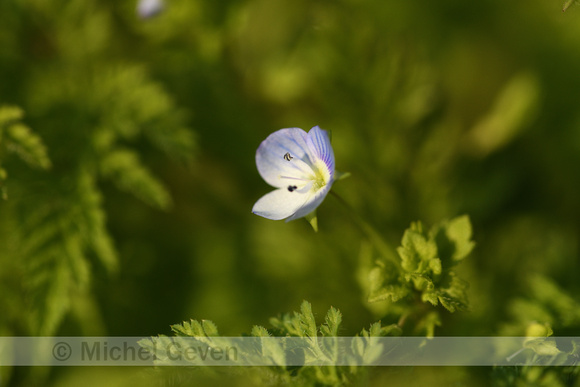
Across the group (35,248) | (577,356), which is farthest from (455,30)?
(35,248)

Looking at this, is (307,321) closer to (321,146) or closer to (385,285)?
(385,285)

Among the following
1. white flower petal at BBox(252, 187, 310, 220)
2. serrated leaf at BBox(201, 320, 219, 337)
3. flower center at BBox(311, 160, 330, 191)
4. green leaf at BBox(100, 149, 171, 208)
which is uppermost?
green leaf at BBox(100, 149, 171, 208)

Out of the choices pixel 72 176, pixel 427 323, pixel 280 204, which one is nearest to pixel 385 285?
pixel 427 323

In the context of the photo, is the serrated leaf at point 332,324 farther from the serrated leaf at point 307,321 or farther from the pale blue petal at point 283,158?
the pale blue petal at point 283,158

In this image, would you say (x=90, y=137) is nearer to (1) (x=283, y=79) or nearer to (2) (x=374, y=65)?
(1) (x=283, y=79)

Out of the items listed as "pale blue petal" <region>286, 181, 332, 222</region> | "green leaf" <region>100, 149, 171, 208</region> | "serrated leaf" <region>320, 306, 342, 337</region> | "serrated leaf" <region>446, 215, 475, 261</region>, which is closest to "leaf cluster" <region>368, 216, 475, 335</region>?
"serrated leaf" <region>446, 215, 475, 261</region>

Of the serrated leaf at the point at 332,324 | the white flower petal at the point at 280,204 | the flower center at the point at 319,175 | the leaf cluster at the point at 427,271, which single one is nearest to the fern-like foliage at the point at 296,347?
the serrated leaf at the point at 332,324

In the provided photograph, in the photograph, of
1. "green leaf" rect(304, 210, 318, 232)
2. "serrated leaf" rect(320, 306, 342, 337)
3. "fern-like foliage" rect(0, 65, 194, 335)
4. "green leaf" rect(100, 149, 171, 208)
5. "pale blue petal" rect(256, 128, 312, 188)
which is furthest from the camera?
"green leaf" rect(100, 149, 171, 208)

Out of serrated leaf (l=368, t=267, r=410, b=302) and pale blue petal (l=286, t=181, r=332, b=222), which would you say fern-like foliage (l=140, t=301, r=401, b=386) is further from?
pale blue petal (l=286, t=181, r=332, b=222)

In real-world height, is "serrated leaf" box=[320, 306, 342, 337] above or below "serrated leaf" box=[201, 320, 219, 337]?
below
